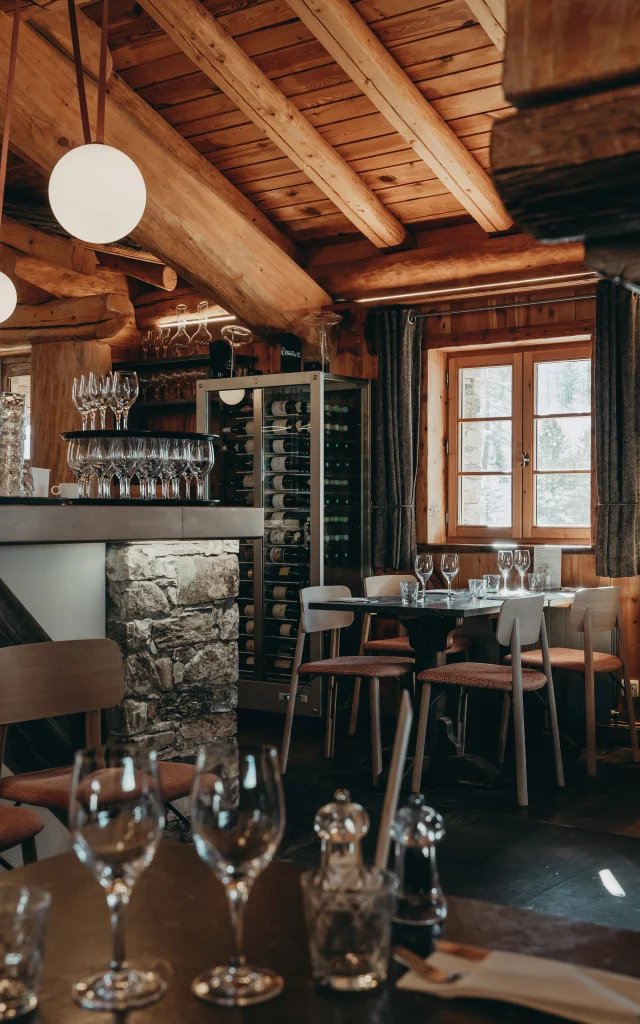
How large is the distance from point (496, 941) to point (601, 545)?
15.2 feet

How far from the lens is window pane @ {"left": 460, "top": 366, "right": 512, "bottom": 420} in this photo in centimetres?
628

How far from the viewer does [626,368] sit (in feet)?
18.0

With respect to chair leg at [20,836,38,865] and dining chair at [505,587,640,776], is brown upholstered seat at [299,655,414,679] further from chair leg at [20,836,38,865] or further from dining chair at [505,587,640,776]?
chair leg at [20,836,38,865]

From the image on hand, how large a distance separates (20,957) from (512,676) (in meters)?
3.77

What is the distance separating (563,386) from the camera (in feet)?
19.9

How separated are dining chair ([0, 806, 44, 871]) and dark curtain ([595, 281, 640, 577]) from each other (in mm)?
3686

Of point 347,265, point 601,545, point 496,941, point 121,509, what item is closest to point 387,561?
point 601,545

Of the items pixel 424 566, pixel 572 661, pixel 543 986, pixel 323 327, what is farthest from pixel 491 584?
pixel 543 986

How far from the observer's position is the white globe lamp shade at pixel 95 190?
3230 millimetres

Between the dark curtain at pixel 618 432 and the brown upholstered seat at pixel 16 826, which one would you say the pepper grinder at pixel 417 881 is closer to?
the brown upholstered seat at pixel 16 826

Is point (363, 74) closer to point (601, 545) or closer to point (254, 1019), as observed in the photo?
point (601, 545)

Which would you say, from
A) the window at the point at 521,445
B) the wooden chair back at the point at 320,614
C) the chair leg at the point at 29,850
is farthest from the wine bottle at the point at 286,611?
the chair leg at the point at 29,850

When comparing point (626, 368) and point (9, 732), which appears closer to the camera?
point (9, 732)

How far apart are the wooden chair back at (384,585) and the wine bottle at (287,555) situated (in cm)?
71
